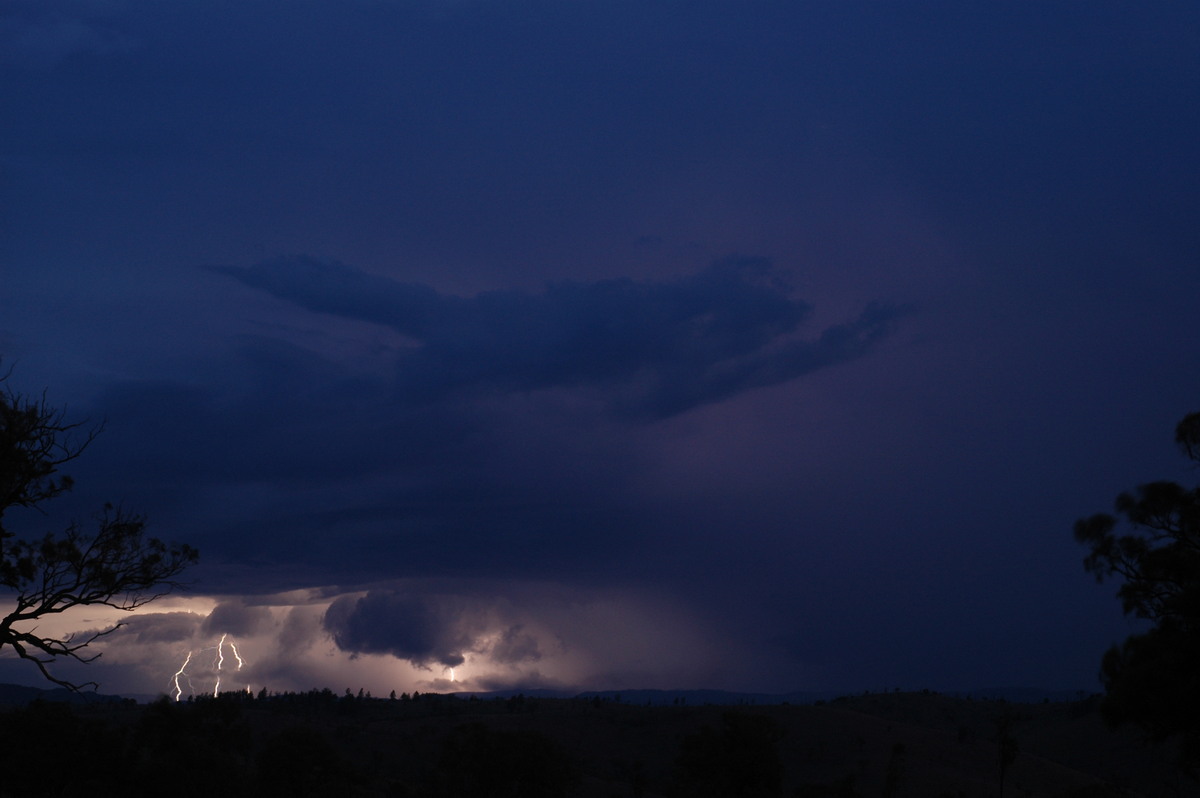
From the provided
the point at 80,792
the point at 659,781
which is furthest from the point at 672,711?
the point at 80,792

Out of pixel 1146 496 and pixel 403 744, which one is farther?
pixel 403 744

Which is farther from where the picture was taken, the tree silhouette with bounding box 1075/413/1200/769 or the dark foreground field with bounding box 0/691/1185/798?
the dark foreground field with bounding box 0/691/1185/798

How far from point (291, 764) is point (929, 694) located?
91.5 meters

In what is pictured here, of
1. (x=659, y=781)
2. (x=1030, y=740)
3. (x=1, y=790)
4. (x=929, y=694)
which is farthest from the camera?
(x=929, y=694)

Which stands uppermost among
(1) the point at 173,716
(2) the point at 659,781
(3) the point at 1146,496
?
(3) the point at 1146,496

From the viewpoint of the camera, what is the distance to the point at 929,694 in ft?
409

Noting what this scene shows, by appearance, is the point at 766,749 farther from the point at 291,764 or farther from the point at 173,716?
the point at 173,716

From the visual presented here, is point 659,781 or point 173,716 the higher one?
point 173,716

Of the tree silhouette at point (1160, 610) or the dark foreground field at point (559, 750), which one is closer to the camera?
the tree silhouette at point (1160, 610)

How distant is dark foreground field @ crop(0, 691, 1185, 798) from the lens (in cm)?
5538

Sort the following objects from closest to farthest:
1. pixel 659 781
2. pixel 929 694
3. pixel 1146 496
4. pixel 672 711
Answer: pixel 1146 496, pixel 659 781, pixel 672 711, pixel 929 694

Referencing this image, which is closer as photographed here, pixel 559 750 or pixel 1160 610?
pixel 1160 610

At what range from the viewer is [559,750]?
2377 inches

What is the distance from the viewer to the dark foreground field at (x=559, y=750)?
182 ft
